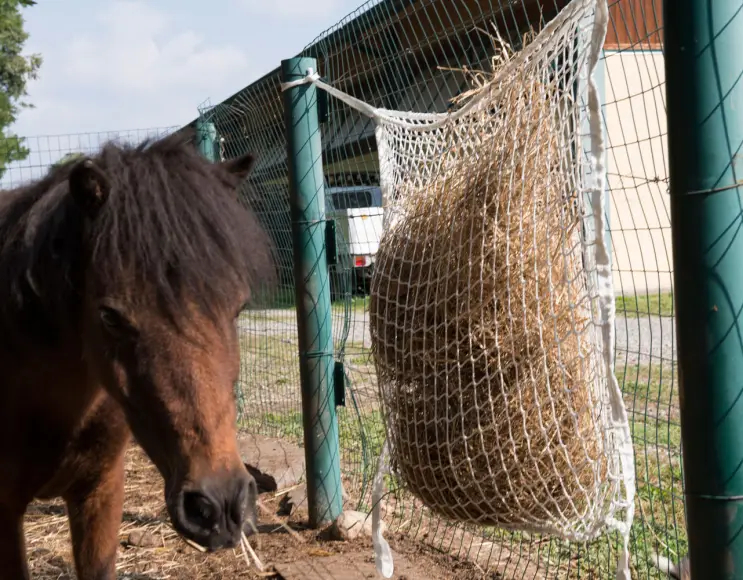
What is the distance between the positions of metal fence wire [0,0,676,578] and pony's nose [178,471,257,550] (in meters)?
0.86

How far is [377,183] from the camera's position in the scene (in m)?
4.77

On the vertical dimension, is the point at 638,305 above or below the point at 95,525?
above

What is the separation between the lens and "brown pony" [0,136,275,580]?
70.6 inches

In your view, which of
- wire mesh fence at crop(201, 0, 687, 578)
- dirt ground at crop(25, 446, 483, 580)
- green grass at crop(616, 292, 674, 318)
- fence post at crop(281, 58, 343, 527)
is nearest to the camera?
green grass at crop(616, 292, 674, 318)

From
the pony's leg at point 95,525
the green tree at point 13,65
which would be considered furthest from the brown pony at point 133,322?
the green tree at point 13,65

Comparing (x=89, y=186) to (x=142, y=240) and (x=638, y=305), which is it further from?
(x=638, y=305)

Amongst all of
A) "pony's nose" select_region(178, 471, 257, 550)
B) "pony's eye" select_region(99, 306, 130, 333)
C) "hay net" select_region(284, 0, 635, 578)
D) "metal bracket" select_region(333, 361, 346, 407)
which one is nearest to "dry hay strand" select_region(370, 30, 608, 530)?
"hay net" select_region(284, 0, 635, 578)

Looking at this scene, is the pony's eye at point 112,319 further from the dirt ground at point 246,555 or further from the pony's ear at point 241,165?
the dirt ground at point 246,555

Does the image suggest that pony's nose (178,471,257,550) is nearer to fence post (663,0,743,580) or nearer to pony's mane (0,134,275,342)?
pony's mane (0,134,275,342)

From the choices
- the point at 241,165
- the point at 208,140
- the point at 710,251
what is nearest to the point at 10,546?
the point at 241,165

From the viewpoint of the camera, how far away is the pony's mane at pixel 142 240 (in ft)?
6.40

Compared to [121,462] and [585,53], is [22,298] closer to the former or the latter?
[121,462]

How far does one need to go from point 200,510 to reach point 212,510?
40mm

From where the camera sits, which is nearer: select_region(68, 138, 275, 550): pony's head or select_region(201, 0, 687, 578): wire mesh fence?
select_region(68, 138, 275, 550): pony's head
